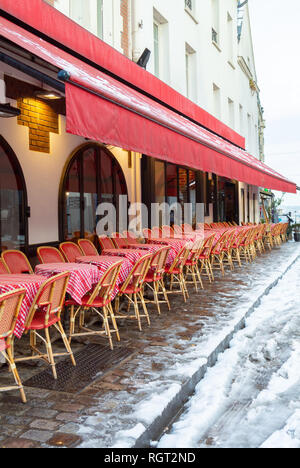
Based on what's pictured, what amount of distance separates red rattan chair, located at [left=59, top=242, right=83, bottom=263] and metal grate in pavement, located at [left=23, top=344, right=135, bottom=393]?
81.5 inches

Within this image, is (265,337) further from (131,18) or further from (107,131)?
(131,18)

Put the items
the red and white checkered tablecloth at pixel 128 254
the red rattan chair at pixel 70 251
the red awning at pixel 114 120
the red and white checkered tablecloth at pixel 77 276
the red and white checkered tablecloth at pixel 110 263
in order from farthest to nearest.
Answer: the red rattan chair at pixel 70 251 → the red and white checkered tablecloth at pixel 128 254 → the red and white checkered tablecloth at pixel 110 263 → the red and white checkered tablecloth at pixel 77 276 → the red awning at pixel 114 120

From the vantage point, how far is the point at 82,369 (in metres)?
4.26

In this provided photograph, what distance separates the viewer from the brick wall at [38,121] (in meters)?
7.34

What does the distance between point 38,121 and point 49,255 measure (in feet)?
8.60

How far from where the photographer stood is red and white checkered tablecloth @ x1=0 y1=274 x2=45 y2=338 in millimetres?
3922

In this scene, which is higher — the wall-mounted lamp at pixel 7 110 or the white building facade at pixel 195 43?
the white building facade at pixel 195 43

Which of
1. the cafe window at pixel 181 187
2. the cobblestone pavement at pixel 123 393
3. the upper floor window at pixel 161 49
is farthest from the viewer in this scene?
the cafe window at pixel 181 187

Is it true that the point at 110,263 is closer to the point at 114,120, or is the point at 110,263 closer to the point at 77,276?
the point at 77,276

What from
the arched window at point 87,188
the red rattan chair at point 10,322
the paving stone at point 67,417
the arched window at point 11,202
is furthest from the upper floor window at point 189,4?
the paving stone at point 67,417

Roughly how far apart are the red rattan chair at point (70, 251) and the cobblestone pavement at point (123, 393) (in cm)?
149

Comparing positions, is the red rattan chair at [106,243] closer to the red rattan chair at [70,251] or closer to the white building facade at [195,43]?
the red rattan chair at [70,251]

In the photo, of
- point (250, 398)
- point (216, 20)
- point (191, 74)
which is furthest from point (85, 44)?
point (216, 20)
